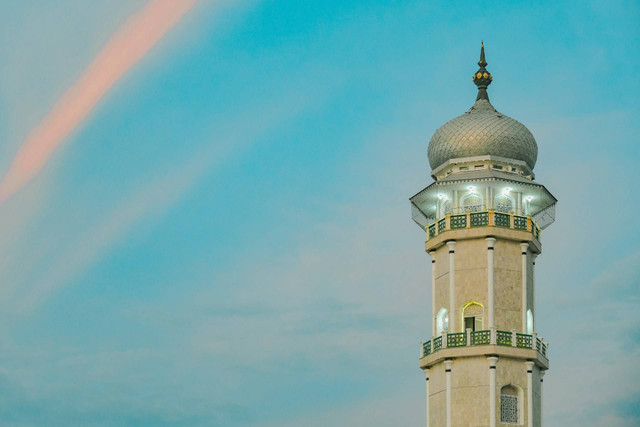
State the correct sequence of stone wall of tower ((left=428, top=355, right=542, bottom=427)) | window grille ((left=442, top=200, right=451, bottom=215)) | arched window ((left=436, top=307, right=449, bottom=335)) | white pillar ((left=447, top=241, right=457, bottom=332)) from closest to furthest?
stone wall of tower ((left=428, top=355, right=542, bottom=427))
white pillar ((left=447, top=241, right=457, bottom=332))
arched window ((left=436, top=307, right=449, bottom=335))
window grille ((left=442, top=200, right=451, bottom=215))

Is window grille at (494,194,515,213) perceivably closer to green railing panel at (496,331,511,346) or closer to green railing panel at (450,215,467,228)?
green railing panel at (450,215,467,228)

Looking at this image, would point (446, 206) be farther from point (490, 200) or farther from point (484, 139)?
point (484, 139)

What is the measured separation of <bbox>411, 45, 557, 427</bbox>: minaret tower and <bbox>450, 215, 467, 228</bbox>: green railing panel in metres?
0.07

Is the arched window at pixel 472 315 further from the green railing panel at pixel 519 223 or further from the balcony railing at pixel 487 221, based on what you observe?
the green railing panel at pixel 519 223

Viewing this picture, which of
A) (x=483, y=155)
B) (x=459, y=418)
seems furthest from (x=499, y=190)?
(x=459, y=418)

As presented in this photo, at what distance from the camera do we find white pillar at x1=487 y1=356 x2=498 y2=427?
9231 centimetres

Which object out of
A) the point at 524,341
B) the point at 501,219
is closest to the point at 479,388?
the point at 524,341

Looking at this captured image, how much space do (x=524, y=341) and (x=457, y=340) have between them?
14.2 feet

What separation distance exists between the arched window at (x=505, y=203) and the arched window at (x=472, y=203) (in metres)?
1.16

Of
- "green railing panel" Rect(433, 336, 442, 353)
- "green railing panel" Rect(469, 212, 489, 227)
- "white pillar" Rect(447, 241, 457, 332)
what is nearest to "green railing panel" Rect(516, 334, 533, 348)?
"white pillar" Rect(447, 241, 457, 332)

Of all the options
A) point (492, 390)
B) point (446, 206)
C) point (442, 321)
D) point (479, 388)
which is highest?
point (446, 206)

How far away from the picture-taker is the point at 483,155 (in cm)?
9919

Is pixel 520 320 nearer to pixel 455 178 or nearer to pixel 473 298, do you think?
pixel 473 298

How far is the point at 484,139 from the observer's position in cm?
9919
